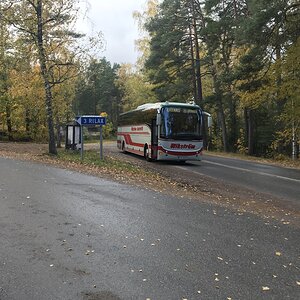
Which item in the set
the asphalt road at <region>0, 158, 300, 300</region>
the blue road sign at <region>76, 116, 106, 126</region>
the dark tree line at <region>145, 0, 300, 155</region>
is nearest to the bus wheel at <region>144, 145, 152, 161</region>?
the blue road sign at <region>76, 116, 106, 126</region>

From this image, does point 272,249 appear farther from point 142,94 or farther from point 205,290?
point 142,94

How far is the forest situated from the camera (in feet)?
62.5

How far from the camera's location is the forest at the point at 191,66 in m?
19.1

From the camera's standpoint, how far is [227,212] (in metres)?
8.03

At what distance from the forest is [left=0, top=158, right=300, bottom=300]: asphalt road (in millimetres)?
12642

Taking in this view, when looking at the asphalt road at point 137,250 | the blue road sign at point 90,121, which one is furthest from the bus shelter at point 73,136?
the asphalt road at point 137,250

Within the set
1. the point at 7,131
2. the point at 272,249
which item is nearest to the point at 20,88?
the point at 7,131

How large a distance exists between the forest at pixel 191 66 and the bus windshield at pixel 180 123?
480cm

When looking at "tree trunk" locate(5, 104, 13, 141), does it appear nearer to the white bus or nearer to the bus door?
the bus door

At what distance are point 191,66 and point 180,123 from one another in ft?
62.1

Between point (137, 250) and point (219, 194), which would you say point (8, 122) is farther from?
point (137, 250)

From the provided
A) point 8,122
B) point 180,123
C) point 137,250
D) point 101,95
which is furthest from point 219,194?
point 101,95

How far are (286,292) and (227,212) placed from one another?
12.2 feet

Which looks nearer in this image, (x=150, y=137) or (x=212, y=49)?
(x=150, y=137)
